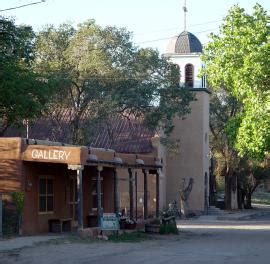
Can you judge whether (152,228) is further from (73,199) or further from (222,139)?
(222,139)

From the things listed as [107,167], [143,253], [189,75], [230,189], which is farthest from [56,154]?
[230,189]

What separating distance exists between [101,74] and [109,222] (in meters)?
12.8

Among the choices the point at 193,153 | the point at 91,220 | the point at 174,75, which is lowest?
the point at 91,220

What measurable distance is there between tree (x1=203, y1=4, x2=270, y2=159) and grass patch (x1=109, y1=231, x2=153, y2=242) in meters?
5.26

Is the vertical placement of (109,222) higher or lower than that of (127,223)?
higher

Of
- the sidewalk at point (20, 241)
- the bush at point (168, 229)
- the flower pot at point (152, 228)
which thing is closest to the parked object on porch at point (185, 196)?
the bush at point (168, 229)

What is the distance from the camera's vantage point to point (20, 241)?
21.4 meters

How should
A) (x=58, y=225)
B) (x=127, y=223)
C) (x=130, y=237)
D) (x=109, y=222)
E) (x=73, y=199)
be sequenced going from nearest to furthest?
(x=109, y=222)
(x=130, y=237)
(x=58, y=225)
(x=127, y=223)
(x=73, y=199)

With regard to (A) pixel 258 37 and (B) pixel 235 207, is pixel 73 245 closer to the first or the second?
(A) pixel 258 37

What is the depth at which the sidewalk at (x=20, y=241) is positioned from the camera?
19522 millimetres

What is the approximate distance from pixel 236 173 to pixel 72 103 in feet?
77.1

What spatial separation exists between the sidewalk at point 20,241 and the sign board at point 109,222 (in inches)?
83.5

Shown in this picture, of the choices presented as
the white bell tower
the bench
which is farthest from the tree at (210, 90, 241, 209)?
the bench

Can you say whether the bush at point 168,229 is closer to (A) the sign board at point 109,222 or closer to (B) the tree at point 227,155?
(A) the sign board at point 109,222
